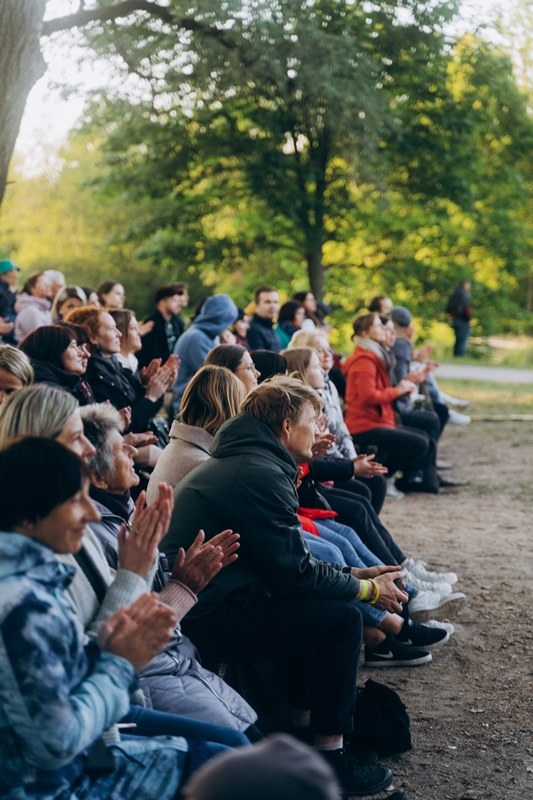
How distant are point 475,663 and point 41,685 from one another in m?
3.84

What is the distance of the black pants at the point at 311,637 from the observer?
436 cm

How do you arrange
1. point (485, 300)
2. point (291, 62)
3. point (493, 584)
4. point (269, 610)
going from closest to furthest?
point (269, 610) → point (493, 584) → point (291, 62) → point (485, 300)

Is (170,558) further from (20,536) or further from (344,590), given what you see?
(20,536)

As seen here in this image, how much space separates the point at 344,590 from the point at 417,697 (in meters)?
1.23

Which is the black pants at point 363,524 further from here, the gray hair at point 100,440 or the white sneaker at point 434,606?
the gray hair at point 100,440

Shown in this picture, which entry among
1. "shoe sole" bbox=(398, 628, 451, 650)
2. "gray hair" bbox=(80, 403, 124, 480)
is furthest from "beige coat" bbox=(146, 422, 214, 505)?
"shoe sole" bbox=(398, 628, 451, 650)

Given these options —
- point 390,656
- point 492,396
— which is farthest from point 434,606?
point 492,396

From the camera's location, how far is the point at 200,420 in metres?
5.27

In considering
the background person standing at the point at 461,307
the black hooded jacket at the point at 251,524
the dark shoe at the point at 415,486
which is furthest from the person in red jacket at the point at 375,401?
the background person standing at the point at 461,307

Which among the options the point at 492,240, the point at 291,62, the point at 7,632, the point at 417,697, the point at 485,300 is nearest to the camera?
the point at 7,632

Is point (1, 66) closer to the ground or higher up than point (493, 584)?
higher up

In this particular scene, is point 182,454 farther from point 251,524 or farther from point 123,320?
point 123,320

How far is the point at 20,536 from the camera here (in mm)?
2611

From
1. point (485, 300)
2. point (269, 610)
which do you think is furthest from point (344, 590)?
point (485, 300)
